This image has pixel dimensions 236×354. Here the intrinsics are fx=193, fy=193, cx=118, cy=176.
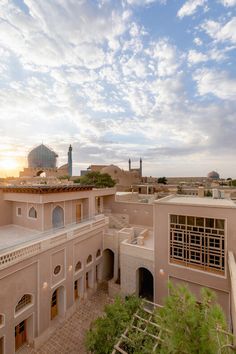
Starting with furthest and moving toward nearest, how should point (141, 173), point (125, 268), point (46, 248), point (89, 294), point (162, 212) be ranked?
point (141, 173)
point (89, 294)
point (125, 268)
point (162, 212)
point (46, 248)

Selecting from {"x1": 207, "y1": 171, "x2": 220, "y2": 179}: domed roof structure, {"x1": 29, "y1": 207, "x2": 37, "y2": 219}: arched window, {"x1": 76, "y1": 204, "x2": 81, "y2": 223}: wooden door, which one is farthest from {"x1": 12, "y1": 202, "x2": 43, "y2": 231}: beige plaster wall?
{"x1": 207, "y1": 171, "x2": 220, "y2": 179}: domed roof structure

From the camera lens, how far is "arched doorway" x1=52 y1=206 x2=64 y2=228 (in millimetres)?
14078

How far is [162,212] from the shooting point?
1142 centimetres

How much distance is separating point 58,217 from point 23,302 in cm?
567

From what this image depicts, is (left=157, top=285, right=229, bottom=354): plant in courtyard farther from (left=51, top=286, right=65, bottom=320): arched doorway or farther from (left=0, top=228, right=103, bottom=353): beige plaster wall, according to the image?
(left=51, top=286, right=65, bottom=320): arched doorway

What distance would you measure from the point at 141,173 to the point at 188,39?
2266 inches

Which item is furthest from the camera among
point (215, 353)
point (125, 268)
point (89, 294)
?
point (89, 294)

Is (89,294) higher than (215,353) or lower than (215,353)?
lower

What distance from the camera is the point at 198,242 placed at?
10406 millimetres

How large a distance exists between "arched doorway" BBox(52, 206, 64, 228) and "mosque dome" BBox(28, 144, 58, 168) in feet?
99.5

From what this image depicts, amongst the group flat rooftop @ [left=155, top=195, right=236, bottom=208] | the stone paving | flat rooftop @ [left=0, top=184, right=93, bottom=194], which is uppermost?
flat rooftop @ [left=0, top=184, right=93, bottom=194]

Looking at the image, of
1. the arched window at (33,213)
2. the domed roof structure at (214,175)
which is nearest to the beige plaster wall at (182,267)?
the arched window at (33,213)

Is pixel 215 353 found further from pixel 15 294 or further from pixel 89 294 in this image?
pixel 89 294

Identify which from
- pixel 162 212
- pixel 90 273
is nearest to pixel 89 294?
pixel 90 273
